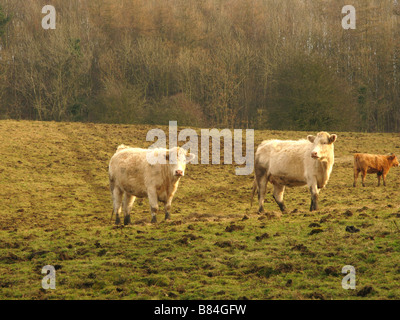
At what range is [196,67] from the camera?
2147 inches

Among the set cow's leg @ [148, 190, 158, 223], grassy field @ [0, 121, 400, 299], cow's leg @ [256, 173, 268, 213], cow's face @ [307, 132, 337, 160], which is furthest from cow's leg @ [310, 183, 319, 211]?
cow's leg @ [148, 190, 158, 223]

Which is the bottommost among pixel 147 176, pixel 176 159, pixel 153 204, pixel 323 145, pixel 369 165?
pixel 369 165

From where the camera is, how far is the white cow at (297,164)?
15.4m

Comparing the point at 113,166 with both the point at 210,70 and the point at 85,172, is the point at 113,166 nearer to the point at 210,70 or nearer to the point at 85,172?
the point at 85,172

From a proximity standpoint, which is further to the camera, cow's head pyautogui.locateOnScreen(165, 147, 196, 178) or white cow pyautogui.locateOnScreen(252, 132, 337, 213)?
white cow pyautogui.locateOnScreen(252, 132, 337, 213)

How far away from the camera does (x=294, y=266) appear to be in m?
9.68

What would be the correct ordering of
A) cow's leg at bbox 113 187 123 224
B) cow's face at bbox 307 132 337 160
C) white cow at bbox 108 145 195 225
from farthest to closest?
cow's leg at bbox 113 187 123 224 < cow's face at bbox 307 132 337 160 < white cow at bbox 108 145 195 225

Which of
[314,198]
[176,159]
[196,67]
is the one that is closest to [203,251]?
[176,159]

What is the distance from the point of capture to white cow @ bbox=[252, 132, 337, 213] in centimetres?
1544

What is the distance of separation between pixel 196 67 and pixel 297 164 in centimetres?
3977

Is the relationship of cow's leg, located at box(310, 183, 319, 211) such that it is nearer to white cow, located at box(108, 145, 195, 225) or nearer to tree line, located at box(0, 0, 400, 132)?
white cow, located at box(108, 145, 195, 225)

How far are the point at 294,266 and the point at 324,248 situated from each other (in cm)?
121

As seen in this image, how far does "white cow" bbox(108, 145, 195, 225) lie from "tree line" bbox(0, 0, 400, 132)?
2843 centimetres

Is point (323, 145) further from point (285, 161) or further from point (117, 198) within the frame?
point (117, 198)
